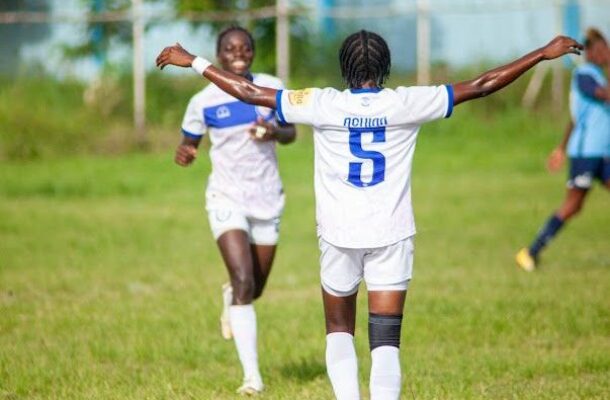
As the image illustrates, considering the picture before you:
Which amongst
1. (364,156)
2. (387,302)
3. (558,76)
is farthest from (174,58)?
(558,76)

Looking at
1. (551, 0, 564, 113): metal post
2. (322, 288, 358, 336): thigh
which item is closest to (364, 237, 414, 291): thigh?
(322, 288, 358, 336): thigh

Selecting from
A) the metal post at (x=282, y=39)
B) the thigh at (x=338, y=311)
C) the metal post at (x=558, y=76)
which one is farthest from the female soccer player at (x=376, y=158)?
the metal post at (x=558, y=76)

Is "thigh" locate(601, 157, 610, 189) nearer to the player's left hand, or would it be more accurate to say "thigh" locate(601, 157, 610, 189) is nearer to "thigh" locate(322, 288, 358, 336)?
the player's left hand

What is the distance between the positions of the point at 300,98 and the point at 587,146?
7903mm

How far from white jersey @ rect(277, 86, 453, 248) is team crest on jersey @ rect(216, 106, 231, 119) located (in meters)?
2.40

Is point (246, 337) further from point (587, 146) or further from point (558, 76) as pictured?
point (558, 76)

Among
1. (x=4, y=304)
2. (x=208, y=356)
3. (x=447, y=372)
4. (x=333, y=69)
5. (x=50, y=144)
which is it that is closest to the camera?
(x=447, y=372)

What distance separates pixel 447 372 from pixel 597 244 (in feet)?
24.1

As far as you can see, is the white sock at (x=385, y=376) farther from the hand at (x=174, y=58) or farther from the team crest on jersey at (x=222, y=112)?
the team crest on jersey at (x=222, y=112)

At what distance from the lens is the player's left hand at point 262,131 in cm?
866

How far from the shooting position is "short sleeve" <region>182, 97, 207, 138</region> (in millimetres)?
8969

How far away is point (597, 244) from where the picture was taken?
51.2ft

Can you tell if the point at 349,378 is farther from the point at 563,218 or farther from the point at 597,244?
the point at 597,244

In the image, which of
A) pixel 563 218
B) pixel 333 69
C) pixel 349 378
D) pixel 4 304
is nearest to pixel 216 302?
pixel 4 304
